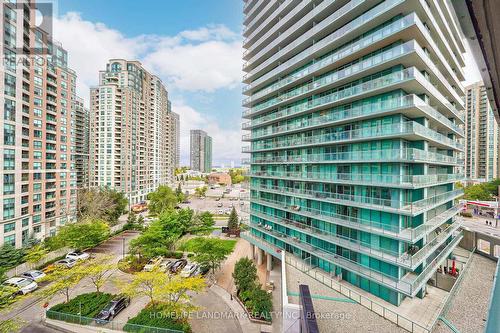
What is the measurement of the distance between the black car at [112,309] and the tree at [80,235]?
46.2 feet

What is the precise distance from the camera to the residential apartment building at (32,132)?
98.4ft

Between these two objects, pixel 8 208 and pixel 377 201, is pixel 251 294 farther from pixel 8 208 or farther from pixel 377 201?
pixel 8 208

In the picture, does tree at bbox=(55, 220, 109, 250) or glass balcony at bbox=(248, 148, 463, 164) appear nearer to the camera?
glass balcony at bbox=(248, 148, 463, 164)

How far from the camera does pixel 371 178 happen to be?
18125mm

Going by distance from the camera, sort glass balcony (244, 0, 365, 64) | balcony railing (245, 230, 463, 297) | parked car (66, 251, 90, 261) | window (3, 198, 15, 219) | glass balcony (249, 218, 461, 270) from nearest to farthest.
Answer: balcony railing (245, 230, 463, 297) → glass balcony (249, 218, 461, 270) → glass balcony (244, 0, 365, 64) → parked car (66, 251, 90, 261) → window (3, 198, 15, 219)

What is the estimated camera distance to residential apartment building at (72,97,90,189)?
60188mm

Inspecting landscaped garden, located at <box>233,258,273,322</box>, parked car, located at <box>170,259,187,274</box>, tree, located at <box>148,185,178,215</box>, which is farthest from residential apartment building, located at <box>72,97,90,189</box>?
landscaped garden, located at <box>233,258,273,322</box>

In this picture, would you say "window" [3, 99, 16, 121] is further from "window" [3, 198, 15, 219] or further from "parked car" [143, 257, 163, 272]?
"parked car" [143, 257, 163, 272]

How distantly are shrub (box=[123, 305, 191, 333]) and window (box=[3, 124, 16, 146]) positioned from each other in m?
29.4

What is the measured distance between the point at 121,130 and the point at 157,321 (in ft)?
178

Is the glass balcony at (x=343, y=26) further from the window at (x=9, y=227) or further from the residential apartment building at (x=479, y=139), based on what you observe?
→ the residential apartment building at (x=479, y=139)

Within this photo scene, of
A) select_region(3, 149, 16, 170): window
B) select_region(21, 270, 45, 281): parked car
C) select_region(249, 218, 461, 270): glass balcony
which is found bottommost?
select_region(21, 270, 45, 281): parked car

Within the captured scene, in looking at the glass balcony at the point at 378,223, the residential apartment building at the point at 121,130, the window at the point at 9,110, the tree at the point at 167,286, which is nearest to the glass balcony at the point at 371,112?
the glass balcony at the point at 378,223

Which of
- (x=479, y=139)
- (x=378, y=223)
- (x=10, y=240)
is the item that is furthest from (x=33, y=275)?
(x=479, y=139)
